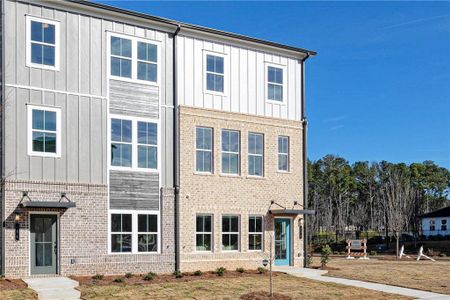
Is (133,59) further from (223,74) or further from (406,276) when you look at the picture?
(406,276)

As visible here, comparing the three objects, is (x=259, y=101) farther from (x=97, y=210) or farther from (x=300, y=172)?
(x=97, y=210)

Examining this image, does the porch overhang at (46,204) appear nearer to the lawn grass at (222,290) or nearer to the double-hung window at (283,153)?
the lawn grass at (222,290)

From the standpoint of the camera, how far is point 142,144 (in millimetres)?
23719

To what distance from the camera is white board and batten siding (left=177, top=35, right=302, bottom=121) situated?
82.4 ft

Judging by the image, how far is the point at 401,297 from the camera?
1867 centimetres

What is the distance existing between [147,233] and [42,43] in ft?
26.3

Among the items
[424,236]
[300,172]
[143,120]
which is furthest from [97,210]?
[424,236]

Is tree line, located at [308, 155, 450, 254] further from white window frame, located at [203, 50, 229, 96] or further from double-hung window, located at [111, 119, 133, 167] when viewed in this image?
double-hung window, located at [111, 119, 133, 167]

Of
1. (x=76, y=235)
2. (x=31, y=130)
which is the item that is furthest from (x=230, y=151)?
(x=31, y=130)

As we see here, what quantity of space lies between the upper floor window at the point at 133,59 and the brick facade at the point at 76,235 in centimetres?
448

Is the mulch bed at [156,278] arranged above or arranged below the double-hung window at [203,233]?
below

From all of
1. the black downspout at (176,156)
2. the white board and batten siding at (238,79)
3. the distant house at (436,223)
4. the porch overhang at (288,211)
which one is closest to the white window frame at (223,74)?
the white board and batten siding at (238,79)

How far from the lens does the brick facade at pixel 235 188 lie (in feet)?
81.3

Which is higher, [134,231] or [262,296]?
[134,231]
